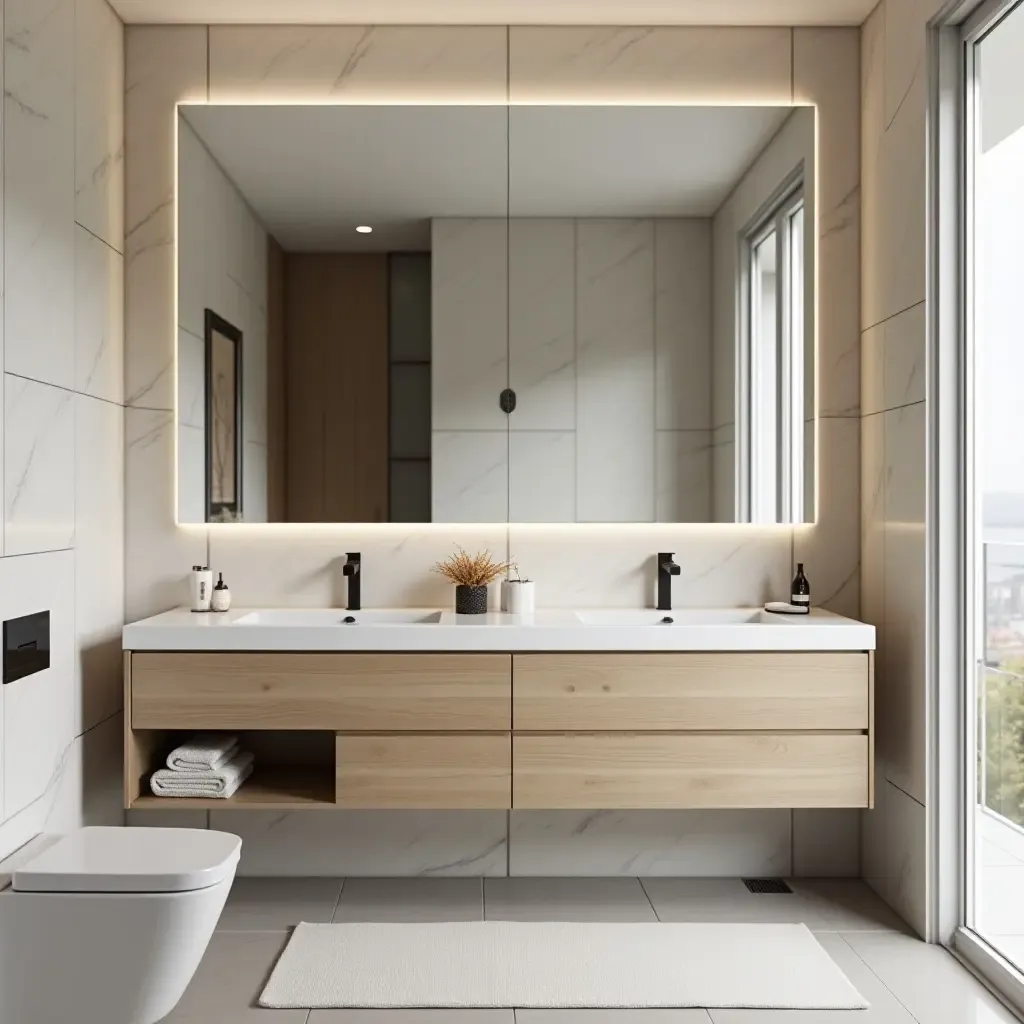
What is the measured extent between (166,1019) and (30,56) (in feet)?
7.44

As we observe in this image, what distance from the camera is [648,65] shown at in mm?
3119

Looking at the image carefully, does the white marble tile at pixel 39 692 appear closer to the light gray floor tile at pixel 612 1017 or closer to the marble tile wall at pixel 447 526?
the marble tile wall at pixel 447 526

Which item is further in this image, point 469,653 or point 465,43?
point 465,43

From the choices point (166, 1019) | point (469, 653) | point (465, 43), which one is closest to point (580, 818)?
point (469, 653)

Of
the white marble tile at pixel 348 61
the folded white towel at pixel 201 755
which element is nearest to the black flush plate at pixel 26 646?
the folded white towel at pixel 201 755

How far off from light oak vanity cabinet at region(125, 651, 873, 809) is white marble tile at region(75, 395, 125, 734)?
0.81 ft

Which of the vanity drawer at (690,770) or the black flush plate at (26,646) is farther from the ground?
the black flush plate at (26,646)

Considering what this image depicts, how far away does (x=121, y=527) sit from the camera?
10.2 feet

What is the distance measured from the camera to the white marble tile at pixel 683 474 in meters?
3.13

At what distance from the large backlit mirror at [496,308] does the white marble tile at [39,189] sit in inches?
19.0

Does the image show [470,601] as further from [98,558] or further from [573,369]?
[98,558]

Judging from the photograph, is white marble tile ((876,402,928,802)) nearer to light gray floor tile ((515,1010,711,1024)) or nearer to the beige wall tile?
the beige wall tile

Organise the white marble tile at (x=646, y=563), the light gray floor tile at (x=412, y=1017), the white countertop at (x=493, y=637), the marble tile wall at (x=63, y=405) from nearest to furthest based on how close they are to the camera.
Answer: the light gray floor tile at (x=412, y=1017)
the marble tile wall at (x=63, y=405)
the white countertop at (x=493, y=637)
the white marble tile at (x=646, y=563)

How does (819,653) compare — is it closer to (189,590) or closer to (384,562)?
(384,562)
